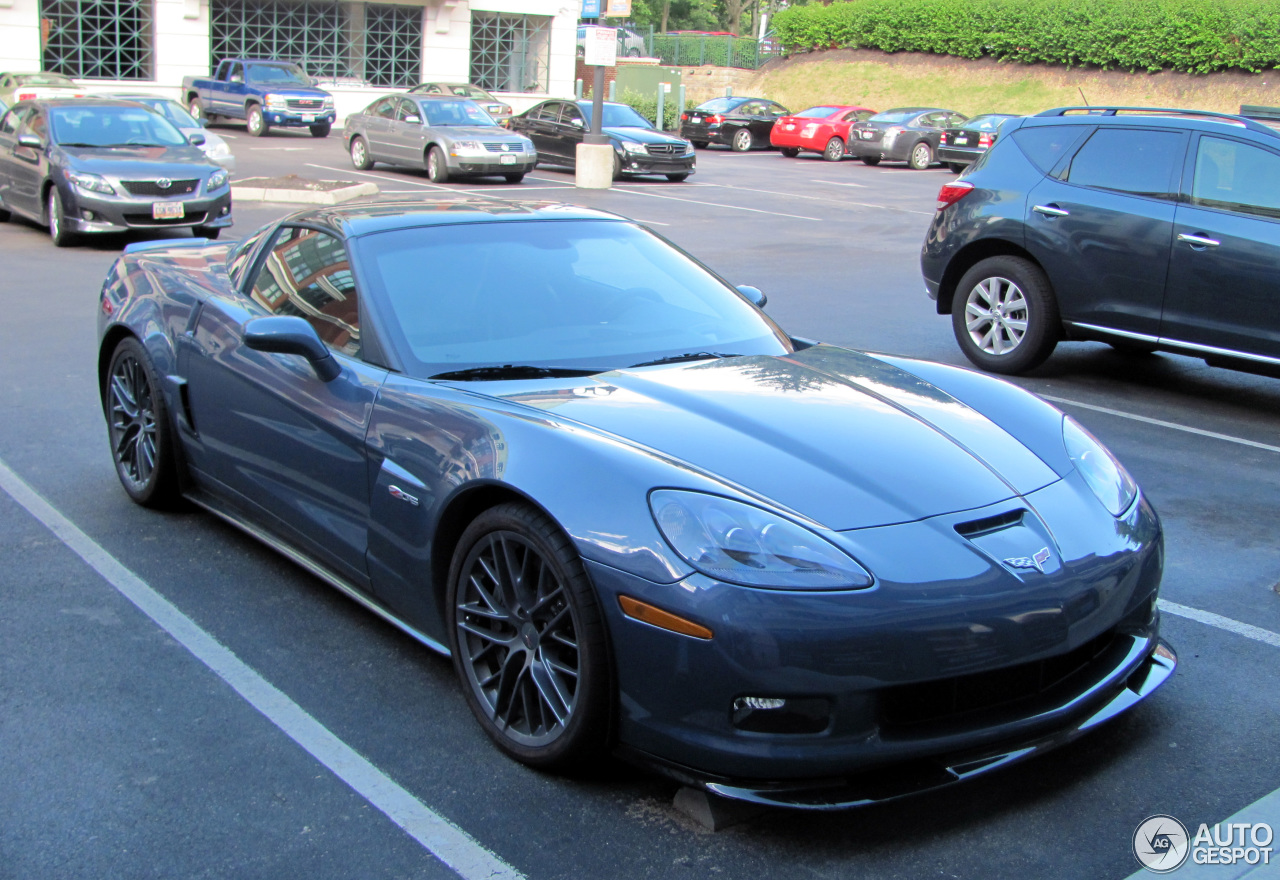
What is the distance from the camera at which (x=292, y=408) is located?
13.7ft

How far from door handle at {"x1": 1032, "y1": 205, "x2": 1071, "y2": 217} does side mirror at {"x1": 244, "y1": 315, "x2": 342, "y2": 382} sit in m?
5.56

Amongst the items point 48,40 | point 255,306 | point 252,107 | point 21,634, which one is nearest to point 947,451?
point 255,306

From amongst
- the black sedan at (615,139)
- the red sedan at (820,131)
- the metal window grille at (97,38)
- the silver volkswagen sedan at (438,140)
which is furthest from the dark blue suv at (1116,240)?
the metal window grille at (97,38)

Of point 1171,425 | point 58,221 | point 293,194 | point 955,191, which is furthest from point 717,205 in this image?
point 1171,425

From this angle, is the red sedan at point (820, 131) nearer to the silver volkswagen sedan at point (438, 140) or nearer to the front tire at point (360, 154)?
the silver volkswagen sedan at point (438, 140)

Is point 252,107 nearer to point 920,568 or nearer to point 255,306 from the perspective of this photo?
point 255,306

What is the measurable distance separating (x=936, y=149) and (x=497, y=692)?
30439 mm

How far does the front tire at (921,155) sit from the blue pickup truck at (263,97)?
15155 mm

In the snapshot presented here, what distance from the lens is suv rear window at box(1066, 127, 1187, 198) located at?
7750 millimetres

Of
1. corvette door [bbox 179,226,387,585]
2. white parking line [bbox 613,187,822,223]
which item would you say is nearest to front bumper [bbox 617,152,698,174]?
white parking line [bbox 613,187,822,223]

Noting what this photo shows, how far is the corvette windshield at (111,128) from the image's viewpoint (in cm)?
1447

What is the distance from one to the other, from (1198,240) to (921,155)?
83.7ft

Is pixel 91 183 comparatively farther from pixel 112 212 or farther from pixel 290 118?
pixel 290 118

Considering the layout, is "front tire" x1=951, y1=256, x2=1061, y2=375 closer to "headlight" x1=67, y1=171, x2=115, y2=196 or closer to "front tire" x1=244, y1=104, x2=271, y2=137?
"headlight" x1=67, y1=171, x2=115, y2=196
